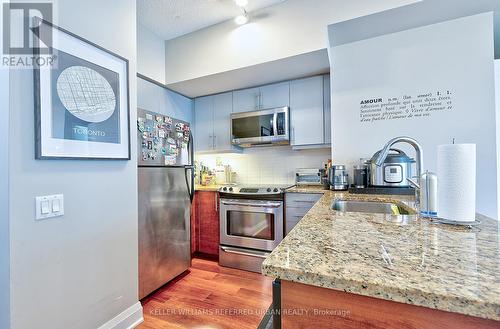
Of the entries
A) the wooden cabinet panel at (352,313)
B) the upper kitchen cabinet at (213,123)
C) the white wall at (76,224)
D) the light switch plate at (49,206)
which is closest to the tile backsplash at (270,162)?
the upper kitchen cabinet at (213,123)

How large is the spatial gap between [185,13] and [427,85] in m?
2.41

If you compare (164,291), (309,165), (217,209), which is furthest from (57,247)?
(309,165)

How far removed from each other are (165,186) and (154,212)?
9.9 inches

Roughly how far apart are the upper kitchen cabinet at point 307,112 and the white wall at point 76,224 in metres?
1.75

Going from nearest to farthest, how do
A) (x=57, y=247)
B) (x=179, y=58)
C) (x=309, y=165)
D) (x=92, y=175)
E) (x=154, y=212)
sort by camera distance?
(x=57, y=247) < (x=92, y=175) < (x=154, y=212) < (x=179, y=58) < (x=309, y=165)

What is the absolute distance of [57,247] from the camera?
1.18 m

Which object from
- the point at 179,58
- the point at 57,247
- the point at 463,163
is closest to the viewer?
the point at 463,163

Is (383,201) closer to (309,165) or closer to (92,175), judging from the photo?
(309,165)

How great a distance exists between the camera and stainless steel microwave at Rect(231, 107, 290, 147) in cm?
262

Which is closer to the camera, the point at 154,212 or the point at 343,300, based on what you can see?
the point at 343,300

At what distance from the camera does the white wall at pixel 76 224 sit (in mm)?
1046

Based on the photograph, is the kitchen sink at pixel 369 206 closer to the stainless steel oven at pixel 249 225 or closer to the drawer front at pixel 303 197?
the drawer front at pixel 303 197

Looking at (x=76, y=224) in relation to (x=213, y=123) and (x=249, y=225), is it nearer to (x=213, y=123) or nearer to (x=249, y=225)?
(x=249, y=225)

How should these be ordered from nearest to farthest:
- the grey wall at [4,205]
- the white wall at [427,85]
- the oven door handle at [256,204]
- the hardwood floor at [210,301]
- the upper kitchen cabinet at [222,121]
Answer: the grey wall at [4,205] < the hardwood floor at [210,301] < the white wall at [427,85] < the oven door handle at [256,204] < the upper kitchen cabinet at [222,121]
